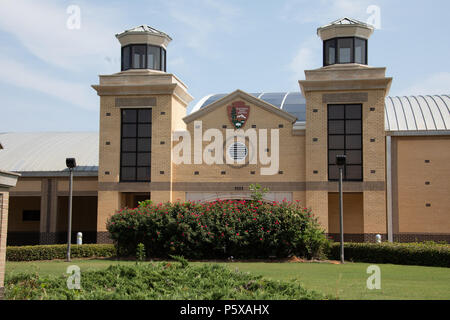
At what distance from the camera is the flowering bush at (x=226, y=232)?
24.4m

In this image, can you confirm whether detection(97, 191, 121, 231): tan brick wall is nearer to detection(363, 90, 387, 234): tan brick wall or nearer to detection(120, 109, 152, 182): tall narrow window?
detection(120, 109, 152, 182): tall narrow window

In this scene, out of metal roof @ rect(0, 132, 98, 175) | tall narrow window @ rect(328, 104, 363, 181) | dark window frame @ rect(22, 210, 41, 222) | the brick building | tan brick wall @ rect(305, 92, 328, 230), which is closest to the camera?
tan brick wall @ rect(305, 92, 328, 230)

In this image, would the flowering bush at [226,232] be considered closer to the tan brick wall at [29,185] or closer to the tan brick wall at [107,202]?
the tan brick wall at [107,202]

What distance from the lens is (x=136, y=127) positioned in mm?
33062

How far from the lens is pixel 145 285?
503 inches

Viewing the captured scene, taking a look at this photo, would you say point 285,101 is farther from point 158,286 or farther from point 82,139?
point 158,286

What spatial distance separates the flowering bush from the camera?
2444 centimetres


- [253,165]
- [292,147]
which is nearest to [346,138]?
[292,147]

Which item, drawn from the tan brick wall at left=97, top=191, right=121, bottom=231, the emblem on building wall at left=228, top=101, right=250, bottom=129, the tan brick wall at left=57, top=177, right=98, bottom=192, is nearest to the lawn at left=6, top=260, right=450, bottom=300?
the emblem on building wall at left=228, top=101, right=250, bottom=129

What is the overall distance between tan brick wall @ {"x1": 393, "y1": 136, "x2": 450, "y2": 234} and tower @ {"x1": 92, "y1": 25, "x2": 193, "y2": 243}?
42.4 ft

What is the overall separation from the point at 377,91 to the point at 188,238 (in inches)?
542

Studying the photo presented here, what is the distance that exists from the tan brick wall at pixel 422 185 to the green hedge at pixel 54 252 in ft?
51.5

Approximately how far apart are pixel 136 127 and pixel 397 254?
16603 mm
